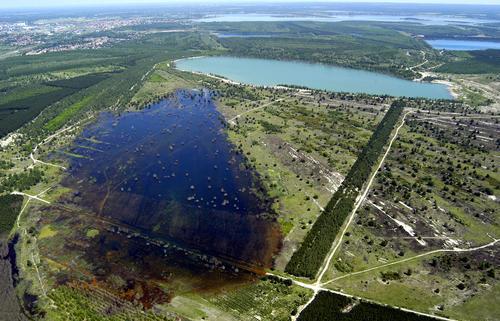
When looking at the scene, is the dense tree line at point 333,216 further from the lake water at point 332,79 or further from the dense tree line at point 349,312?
the lake water at point 332,79

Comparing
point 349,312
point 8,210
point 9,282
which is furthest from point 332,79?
point 9,282

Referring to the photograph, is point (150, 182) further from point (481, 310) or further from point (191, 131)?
point (481, 310)

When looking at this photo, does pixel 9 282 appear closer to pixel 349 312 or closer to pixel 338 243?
pixel 349 312

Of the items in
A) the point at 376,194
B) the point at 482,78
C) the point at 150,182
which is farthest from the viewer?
the point at 482,78

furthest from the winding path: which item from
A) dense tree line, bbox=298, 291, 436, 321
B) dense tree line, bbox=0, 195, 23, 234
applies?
dense tree line, bbox=0, 195, 23, 234

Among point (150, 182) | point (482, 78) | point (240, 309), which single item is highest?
point (482, 78)

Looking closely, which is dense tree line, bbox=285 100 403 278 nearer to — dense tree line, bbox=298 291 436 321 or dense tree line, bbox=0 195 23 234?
dense tree line, bbox=298 291 436 321

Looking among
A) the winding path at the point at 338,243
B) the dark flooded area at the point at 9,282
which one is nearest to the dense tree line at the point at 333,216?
the winding path at the point at 338,243

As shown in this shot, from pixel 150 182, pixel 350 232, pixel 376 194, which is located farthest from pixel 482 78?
pixel 150 182
